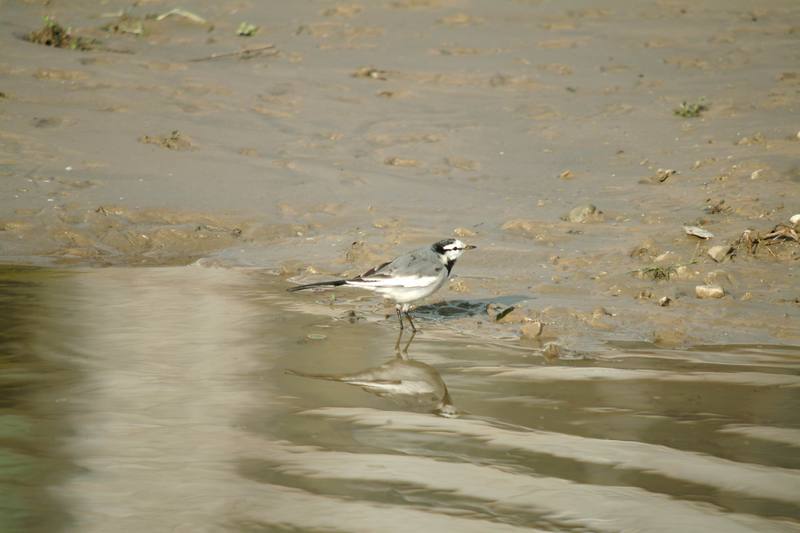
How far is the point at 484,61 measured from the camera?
49.6ft

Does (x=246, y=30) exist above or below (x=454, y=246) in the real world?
above

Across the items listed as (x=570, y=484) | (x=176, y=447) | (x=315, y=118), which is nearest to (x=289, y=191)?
(x=315, y=118)

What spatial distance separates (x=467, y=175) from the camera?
38.5 ft

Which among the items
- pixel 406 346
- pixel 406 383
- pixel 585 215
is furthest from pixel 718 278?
pixel 406 383

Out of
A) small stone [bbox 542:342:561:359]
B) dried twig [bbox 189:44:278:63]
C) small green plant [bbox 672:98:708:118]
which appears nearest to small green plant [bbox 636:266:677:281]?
small stone [bbox 542:342:561:359]

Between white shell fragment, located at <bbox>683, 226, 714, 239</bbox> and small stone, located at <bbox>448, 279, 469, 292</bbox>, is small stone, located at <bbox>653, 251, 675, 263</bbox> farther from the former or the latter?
small stone, located at <bbox>448, 279, 469, 292</bbox>

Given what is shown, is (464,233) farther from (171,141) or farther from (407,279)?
(171,141)

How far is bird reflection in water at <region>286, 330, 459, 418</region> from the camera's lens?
19.7 ft

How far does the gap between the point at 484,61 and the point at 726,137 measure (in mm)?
4272

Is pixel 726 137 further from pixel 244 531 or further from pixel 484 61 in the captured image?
pixel 244 531

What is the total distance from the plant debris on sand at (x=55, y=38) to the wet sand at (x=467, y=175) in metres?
0.39

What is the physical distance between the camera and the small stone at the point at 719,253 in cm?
883

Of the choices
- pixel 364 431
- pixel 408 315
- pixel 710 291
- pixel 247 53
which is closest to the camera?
pixel 364 431

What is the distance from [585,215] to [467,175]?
1953 mm
